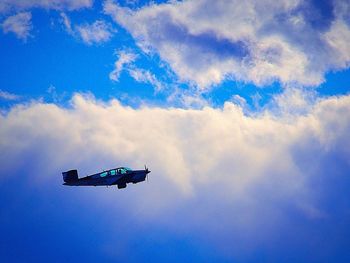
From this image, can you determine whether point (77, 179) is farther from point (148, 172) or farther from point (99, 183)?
point (148, 172)

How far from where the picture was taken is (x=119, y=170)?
6631cm

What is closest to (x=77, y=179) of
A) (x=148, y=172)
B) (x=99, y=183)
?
(x=99, y=183)

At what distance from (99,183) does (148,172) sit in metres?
9.77

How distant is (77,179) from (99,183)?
4.39 metres

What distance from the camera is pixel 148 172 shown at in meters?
66.6

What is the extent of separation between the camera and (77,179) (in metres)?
64.0

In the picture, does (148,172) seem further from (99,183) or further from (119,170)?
(99,183)

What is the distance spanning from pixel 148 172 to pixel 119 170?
5.68 m

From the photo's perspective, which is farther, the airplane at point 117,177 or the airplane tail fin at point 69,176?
the airplane at point 117,177

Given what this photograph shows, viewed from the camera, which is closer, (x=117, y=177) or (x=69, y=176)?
(x=69, y=176)

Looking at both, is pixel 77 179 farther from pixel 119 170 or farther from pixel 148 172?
pixel 148 172

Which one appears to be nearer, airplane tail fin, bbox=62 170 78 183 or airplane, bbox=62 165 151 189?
airplane tail fin, bbox=62 170 78 183

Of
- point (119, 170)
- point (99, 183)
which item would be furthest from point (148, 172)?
point (99, 183)
